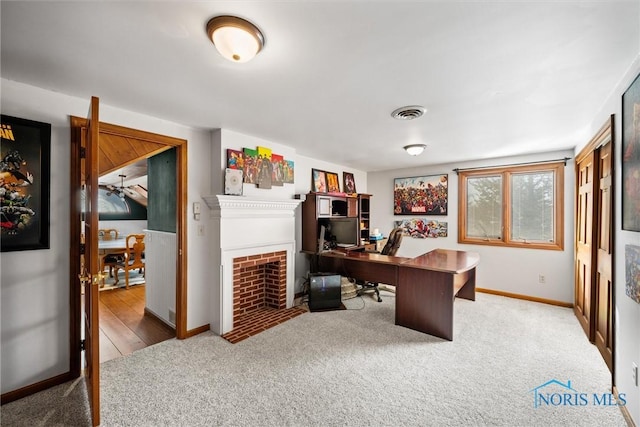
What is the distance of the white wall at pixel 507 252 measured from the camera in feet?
12.5

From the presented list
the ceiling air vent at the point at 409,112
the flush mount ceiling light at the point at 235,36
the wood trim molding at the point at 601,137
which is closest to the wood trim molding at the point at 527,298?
the wood trim molding at the point at 601,137

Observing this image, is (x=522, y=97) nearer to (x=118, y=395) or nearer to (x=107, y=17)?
(x=107, y=17)

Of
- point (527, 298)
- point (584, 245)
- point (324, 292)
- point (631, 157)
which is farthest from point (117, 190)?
point (584, 245)

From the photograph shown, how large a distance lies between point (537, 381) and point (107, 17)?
11.7ft

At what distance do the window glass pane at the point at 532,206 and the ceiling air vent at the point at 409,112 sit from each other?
2.85 m

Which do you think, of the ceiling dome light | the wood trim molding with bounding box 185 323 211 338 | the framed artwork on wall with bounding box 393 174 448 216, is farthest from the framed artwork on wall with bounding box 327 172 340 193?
the wood trim molding with bounding box 185 323 211 338

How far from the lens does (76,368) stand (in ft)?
7.18

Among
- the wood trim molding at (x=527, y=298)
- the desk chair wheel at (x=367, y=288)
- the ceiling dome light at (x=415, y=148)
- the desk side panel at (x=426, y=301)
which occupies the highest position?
the ceiling dome light at (x=415, y=148)

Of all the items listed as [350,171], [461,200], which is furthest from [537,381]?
[350,171]

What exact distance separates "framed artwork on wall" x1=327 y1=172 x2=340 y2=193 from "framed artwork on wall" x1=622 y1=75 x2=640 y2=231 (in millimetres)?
3510

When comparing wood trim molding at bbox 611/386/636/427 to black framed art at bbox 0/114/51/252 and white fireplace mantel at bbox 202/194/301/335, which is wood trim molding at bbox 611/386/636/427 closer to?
white fireplace mantel at bbox 202/194/301/335

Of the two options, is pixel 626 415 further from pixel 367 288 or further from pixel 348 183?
pixel 348 183

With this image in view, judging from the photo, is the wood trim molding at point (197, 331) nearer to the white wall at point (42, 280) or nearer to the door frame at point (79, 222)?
the door frame at point (79, 222)

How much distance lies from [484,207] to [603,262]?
7.06ft
